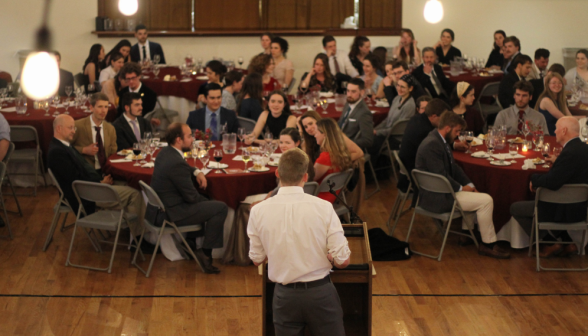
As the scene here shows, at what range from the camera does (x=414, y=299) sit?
525 cm

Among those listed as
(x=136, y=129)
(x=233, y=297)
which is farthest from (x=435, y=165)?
(x=136, y=129)

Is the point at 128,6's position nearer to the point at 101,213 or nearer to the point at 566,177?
the point at 101,213

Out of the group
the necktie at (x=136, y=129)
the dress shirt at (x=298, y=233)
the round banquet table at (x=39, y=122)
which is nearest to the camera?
the dress shirt at (x=298, y=233)

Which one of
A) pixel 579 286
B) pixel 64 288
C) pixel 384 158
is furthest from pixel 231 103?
pixel 579 286

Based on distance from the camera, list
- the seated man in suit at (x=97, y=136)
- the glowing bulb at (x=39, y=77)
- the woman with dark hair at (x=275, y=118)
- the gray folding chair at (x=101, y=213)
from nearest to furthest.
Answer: the glowing bulb at (x=39, y=77), the gray folding chair at (x=101, y=213), the seated man in suit at (x=97, y=136), the woman with dark hair at (x=275, y=118)

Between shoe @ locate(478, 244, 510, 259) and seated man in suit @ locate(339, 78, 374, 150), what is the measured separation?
1797 mm

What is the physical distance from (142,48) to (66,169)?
22.1 ft

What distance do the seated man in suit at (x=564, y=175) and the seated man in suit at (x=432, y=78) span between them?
157 inches

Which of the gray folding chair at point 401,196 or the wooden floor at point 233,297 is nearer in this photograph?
the wooden floor at point 233,297

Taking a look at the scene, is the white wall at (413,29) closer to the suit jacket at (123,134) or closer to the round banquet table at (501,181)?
the suit jacket at (123,134)

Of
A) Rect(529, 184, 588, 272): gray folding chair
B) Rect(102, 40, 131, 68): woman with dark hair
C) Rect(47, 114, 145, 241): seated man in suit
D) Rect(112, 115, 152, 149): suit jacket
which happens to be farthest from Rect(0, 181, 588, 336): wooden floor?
Rect(102, 40, 131, 68): woman with dark hair

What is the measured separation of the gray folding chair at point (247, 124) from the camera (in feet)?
25.5

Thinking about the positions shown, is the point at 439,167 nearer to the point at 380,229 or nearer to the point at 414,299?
the point at 380,229

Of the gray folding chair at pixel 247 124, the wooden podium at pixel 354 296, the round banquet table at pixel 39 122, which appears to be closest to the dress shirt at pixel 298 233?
the wooden podium at pixel 354 296
